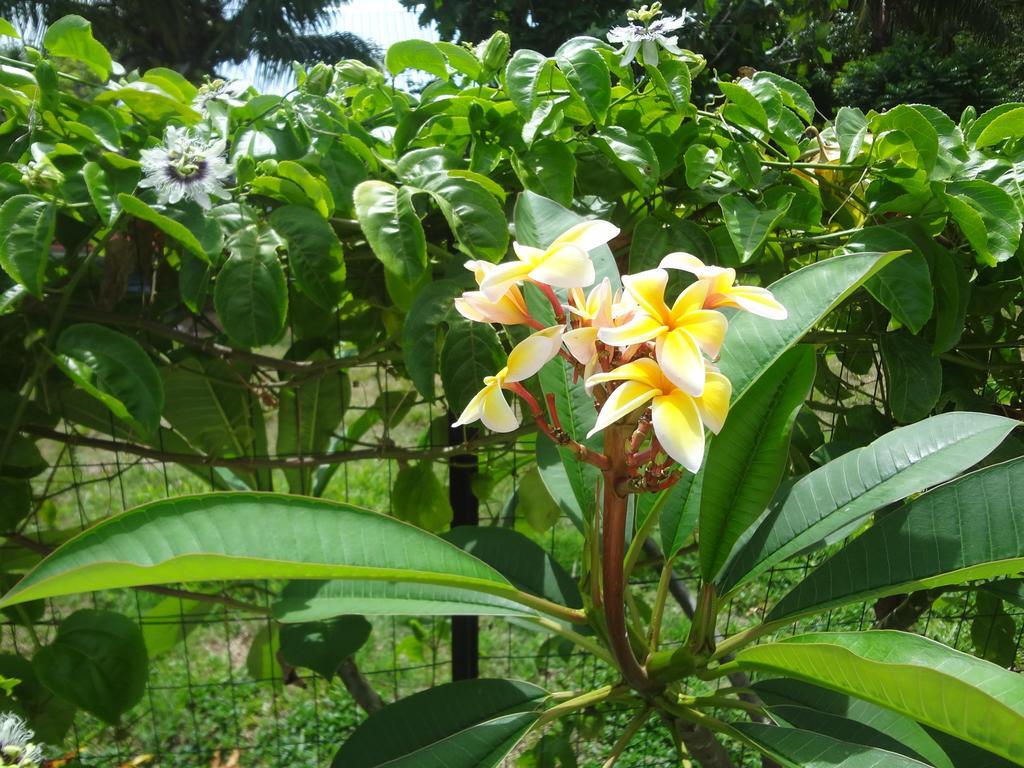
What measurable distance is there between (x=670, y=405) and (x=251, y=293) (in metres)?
0.48

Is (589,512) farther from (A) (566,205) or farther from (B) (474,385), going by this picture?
(A) (566,205)

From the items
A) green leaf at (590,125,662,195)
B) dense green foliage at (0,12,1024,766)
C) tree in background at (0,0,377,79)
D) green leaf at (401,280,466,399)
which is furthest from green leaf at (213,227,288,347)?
tree in background at (0,0,377,79)

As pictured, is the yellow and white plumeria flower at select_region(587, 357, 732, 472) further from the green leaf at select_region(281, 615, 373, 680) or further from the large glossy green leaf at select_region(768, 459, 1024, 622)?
the green leaf at select_region(281, 615, 373, 680)

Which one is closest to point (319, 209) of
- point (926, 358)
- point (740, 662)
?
point (740, 662)

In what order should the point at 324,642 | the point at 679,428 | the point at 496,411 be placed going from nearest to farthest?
1. the point at 679,428
2. the point at 496,411
3. the point at 324,642

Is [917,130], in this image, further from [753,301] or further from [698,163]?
[753,301]

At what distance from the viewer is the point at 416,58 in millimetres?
945

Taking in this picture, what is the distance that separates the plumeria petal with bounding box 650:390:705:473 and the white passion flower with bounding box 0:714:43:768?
58cm

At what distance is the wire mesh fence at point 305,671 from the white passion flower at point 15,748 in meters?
0.32

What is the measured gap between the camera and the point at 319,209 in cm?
90

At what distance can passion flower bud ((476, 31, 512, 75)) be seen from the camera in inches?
36.3

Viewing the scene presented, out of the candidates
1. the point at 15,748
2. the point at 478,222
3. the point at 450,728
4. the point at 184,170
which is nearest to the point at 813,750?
the point at 450,728

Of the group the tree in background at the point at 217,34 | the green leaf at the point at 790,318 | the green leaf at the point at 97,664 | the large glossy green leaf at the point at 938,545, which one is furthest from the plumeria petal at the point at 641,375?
the tree in background at the point at 217,34

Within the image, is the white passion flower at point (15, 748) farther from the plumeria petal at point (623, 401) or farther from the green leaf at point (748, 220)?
the green leaf at point (748, 220)
